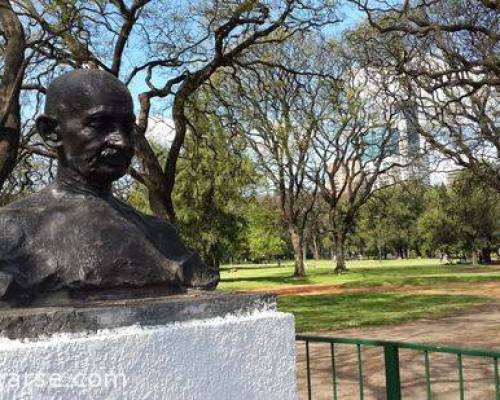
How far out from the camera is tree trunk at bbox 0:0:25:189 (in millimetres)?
9234

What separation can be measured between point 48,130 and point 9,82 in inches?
273

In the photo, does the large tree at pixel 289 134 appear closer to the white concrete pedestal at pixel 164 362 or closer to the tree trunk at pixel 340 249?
the tree trunk at pixel 340 249

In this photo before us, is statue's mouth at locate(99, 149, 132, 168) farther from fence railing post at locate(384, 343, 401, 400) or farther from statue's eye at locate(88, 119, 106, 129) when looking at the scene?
fence railing post at locate(384, 343, 401, 400)

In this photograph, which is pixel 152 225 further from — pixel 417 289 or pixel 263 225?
pixel 263 225

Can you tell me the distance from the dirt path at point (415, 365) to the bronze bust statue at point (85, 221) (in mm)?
4466

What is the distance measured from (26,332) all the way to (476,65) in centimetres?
1462

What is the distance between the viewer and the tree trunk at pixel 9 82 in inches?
364

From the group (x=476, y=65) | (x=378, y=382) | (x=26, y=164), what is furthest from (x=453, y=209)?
(x=378, y=382)

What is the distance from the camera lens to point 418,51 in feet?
61.4

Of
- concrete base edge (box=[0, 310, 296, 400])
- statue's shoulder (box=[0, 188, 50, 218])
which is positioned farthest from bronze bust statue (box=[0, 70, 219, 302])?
concrete base edge (box=[0, 310, 296, 400])

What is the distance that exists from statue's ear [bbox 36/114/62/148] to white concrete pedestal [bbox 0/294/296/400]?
1.06 meters

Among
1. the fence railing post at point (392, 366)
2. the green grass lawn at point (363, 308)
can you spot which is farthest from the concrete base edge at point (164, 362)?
the green grass lawn at point (363, 308)

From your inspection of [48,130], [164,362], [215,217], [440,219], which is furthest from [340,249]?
[164,362]

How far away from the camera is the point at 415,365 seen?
27.6 feet
